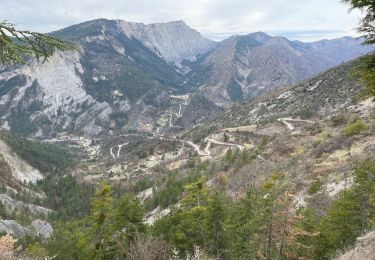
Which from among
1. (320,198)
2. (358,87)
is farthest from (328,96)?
(320,198)

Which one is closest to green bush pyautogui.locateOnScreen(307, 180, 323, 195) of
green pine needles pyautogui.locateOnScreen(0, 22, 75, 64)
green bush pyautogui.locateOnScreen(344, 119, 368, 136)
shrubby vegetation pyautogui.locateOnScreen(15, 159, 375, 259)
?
shrubby vegetation pyautogui.locateOnScreen(15, 159, 375, 259)

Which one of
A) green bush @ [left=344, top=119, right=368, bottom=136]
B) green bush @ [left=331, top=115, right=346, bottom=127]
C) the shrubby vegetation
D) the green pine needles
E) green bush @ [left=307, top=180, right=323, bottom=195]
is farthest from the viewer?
green bush @ [left=331, top=115, right=346, bottom=127]

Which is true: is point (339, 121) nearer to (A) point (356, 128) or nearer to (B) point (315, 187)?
(A) point (356, 128)

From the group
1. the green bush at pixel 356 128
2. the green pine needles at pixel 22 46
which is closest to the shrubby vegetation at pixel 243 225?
the green pine needles at pixel 22 46

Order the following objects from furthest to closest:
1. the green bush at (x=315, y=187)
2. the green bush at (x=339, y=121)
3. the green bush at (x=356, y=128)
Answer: the green bush at (x=339, y=121)
the green bush at (x=356, y=128)
the green bush at (x=315, y=187)

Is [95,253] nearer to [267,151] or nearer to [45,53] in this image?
[45,53]

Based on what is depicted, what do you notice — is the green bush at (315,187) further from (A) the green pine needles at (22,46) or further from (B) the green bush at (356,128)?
(A) the green pine needles at (22,46)

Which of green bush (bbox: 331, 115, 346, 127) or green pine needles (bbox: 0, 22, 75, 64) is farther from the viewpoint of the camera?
green bush (bbox: 331, 115, 346, 127)

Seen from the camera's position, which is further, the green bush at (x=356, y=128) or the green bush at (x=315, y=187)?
the green bush at (x=356, y=128)

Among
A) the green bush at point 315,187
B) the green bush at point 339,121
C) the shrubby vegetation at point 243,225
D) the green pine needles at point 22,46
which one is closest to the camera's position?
the green pine needles at point 22,46

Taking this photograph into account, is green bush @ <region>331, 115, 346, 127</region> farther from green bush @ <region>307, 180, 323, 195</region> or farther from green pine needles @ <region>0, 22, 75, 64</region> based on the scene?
green pine needles @ <region>0, 22, 75, 64</region>

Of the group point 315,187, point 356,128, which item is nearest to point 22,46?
point 315,187
